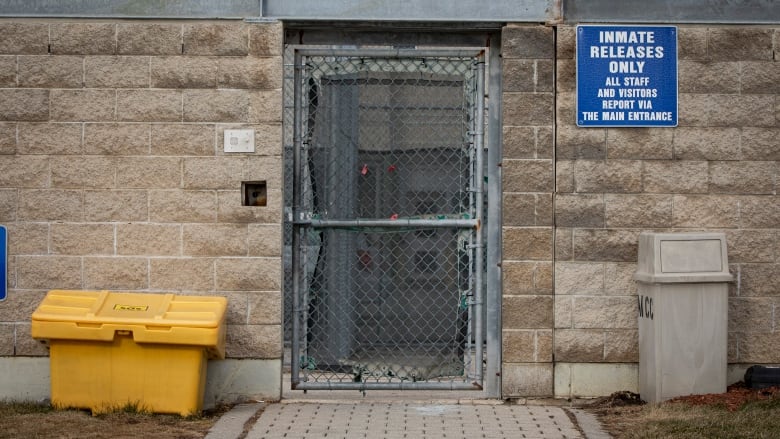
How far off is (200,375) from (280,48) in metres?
2.47

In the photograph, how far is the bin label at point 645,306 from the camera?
25.9ft

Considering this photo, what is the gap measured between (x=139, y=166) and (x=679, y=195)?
405 cm

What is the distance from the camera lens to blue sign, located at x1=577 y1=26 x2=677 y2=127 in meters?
8.18

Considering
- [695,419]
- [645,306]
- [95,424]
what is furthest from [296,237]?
[695,419]

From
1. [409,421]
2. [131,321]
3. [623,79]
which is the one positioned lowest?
[409,421]

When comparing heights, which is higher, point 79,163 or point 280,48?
point 280,48

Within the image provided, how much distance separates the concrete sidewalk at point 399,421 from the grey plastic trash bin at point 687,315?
0.71 metres

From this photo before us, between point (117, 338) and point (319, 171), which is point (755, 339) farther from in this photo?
point (117, 338)

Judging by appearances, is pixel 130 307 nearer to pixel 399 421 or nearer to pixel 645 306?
pixel 399 421

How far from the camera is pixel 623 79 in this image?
8.17m

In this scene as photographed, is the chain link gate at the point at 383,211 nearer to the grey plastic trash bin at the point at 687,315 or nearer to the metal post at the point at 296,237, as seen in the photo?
the metal post at the point at 296,237

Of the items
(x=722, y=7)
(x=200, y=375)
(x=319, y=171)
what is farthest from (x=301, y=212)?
(x=722, y=7)

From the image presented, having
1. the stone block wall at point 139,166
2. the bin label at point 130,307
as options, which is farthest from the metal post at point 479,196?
the bin label at point 130,307

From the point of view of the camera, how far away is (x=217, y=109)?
26.8 ft
